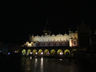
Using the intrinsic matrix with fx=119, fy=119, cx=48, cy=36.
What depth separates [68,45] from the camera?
41688mm

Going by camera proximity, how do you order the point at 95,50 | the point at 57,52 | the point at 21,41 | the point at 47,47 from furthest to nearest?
the point at 21,41 < the point at 47,47 < the point at 57,52 < the point at 95,50

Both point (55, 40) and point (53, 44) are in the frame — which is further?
point (55, 40)

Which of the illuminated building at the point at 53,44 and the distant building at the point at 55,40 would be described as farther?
the distant building at the point at 55,40

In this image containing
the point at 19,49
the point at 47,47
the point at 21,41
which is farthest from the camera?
the point at 21,41

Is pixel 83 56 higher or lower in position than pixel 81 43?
lower

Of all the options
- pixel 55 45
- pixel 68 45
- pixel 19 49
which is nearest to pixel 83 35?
pixel 68 45

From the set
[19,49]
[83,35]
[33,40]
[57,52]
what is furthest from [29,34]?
[83,35]

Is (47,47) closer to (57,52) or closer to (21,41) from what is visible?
(57,52)

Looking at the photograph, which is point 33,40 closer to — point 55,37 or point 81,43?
point 55,37

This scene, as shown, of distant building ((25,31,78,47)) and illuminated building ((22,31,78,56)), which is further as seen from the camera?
distant building ((25,31,78,47))

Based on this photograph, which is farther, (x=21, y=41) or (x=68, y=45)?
(x=21, y=41)

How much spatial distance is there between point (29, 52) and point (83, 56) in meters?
24.6

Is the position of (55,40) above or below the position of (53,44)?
above

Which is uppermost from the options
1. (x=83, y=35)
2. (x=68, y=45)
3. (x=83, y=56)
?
(x=83, y=35)
